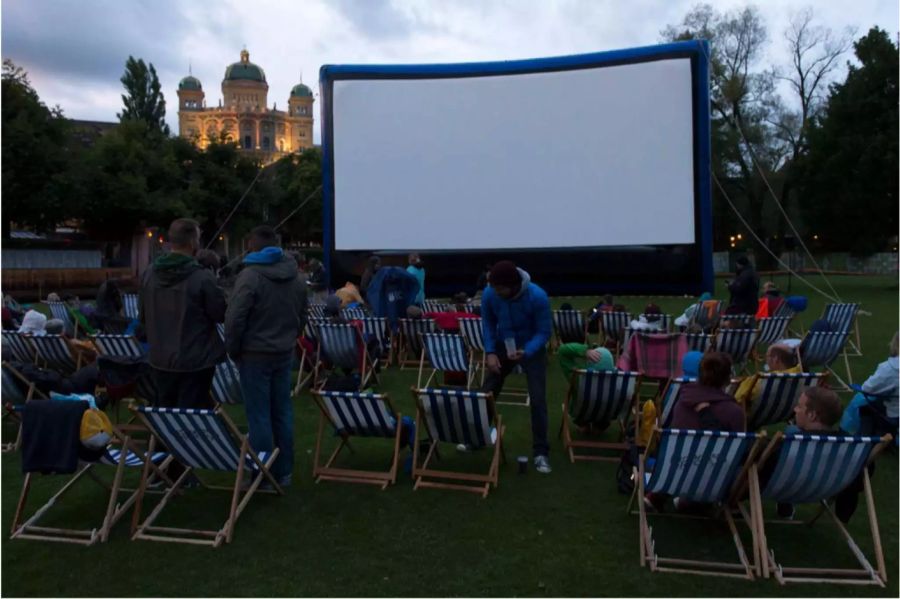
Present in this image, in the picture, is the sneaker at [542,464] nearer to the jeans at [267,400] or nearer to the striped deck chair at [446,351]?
the jeans at [267,400]

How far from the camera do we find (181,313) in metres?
3.88

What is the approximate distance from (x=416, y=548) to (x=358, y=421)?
3.58 feet

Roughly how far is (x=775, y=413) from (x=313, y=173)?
49344 millimetres

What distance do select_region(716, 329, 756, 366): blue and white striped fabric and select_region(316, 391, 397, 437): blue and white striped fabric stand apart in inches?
151

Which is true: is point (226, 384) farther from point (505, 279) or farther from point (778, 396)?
point (778, 396)

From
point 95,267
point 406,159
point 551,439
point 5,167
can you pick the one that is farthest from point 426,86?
point 95,267

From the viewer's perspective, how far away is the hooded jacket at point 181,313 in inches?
153

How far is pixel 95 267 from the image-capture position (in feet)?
87.3

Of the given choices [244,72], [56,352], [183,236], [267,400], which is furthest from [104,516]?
[244,72]

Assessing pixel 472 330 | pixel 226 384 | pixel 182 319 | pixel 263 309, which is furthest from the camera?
pixel 472 330

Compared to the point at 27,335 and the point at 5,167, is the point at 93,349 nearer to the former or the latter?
the point at 27,335

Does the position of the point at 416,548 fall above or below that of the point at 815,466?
below

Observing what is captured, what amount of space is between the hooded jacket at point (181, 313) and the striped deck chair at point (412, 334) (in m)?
3.92

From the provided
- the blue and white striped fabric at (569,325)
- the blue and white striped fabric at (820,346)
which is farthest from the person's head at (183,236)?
the blue and white striped fabric at (820,346)
